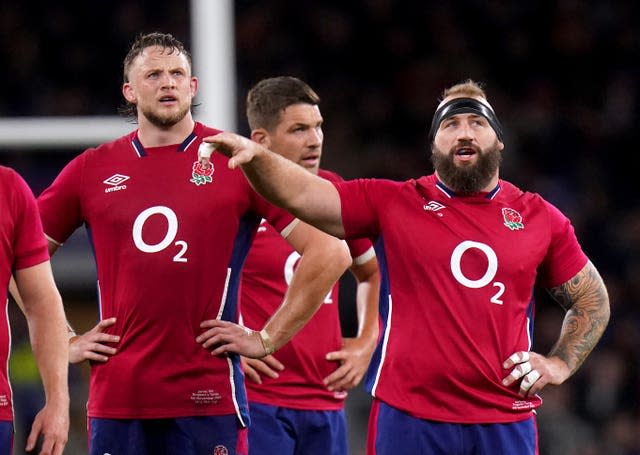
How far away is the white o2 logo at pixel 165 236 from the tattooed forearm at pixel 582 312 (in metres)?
1.32

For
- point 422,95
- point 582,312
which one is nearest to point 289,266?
point 582,312

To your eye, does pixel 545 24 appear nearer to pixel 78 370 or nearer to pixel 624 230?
pixel 624 230

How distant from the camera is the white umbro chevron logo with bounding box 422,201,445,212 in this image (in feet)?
14.7

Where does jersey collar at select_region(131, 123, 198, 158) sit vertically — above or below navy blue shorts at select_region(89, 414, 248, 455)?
above

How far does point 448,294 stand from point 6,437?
4.85 ft

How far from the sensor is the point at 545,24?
11953mm

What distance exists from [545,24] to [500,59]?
0.55m

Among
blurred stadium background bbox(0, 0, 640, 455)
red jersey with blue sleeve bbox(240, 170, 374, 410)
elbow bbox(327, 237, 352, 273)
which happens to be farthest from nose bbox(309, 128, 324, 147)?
blurred stadium background bbox(0, 0, 640, 455)

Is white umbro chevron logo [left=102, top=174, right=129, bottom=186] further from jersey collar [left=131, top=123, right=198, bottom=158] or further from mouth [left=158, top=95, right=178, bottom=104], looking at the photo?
mouth [left=158, top=95, right=178, bottom=104]

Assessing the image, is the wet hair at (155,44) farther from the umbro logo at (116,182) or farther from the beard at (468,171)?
the beard at (468,171)

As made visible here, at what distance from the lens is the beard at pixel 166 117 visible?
4.51m

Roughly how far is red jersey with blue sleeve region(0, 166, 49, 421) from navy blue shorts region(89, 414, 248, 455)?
62cm

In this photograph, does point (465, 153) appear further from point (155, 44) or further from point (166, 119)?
point (155, 44)

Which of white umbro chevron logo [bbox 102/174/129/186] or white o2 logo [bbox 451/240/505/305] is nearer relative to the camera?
white o2 logo [bbox 451/240/505/305]
